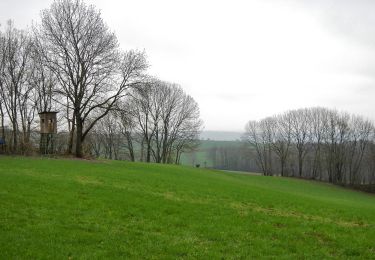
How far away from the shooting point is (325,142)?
83.4 metres

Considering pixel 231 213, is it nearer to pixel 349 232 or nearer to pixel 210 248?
pixel 349 232

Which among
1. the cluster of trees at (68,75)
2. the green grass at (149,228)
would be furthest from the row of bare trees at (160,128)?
the green grass at (149,228)

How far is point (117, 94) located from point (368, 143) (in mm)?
64804

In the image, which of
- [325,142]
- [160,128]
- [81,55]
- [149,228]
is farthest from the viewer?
[325,142]

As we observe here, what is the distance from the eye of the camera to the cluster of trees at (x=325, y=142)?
3243 inches

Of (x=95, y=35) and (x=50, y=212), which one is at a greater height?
(x=95, y=35)

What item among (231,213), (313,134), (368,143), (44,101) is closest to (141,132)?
(44,101)

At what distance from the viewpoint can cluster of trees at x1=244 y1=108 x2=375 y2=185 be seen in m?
82.4

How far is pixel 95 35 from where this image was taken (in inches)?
1607

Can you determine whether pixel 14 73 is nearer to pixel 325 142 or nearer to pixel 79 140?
pixel 79 140

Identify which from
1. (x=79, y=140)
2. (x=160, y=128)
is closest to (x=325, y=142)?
(x=160, y=128)

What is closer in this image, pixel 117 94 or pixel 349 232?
pixel 349 232

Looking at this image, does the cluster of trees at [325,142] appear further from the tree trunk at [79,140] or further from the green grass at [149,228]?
the green grass at [149,228]

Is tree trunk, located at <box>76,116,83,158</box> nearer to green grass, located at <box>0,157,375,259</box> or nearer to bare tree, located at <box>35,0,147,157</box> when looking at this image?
bare tree, located at <box>35,0,147,157</box>
